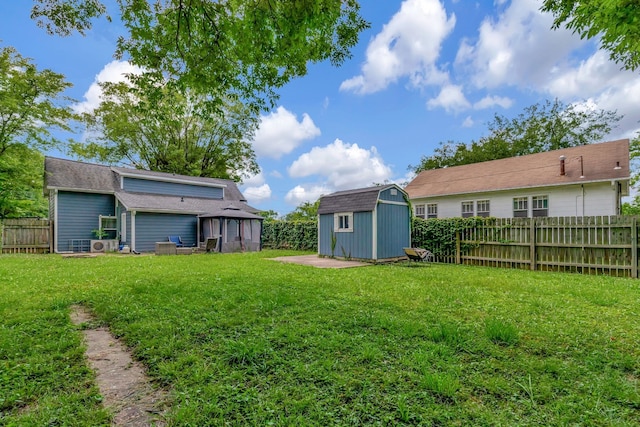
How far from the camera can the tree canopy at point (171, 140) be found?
2597cm

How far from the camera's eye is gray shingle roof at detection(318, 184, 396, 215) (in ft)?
36.2

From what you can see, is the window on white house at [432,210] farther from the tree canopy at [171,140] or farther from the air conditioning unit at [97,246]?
the air conditioning unit at [97,246]

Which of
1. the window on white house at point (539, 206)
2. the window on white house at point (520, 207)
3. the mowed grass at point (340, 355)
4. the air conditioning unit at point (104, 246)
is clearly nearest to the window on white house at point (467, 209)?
the window on white house at point (520, 207)

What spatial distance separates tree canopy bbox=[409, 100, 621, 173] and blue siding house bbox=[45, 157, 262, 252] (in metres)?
20.3

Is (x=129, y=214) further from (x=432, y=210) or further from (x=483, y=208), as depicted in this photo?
(x=483, y=208)

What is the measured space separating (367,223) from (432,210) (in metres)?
9.70

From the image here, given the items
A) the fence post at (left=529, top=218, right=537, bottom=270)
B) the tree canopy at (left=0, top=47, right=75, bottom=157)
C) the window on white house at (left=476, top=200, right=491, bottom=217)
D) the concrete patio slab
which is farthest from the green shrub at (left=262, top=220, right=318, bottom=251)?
the tree canopy at (left=0, top=47, right=75, bottom=157)

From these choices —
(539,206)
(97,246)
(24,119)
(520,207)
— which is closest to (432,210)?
(520,207)

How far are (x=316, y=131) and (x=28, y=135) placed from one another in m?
18.7

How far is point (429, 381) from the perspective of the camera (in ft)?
8.16

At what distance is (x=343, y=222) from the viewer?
12.1m

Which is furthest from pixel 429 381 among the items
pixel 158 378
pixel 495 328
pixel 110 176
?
A: pixel 110 176

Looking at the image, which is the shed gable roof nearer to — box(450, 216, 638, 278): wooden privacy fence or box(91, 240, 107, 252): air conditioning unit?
box(450, 216, 638, 278): wooden privacy fence

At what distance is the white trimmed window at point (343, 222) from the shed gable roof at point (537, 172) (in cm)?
877
